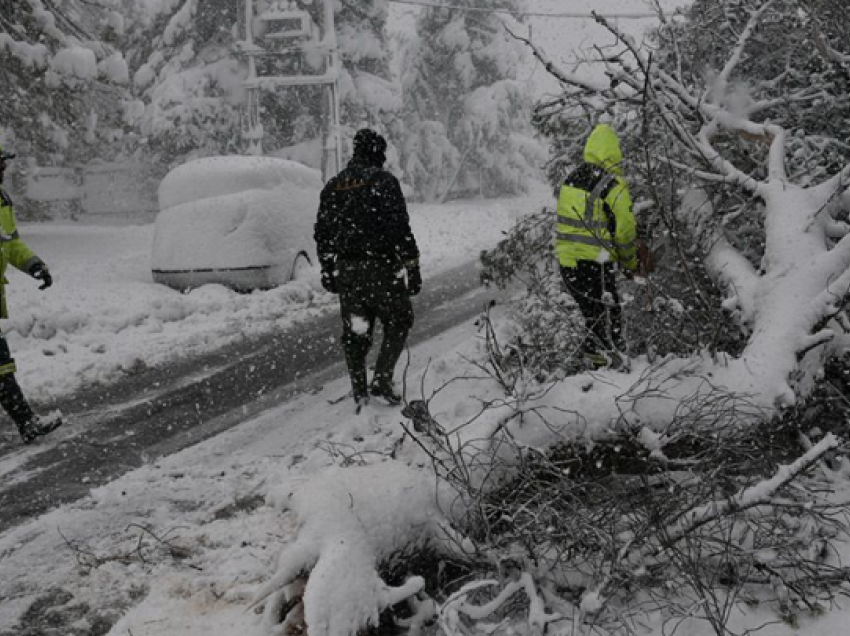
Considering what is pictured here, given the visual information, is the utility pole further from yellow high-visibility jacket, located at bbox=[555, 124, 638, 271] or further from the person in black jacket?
yellow high-visibility jacket, located at bbox=[555, 124, 638, 271]

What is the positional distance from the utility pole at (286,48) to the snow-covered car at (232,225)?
30.1ft

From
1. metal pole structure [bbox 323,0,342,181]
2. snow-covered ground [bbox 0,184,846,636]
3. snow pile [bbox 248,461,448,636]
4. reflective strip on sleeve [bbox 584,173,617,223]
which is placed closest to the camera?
snow pile [bbox 248,461,448,636]

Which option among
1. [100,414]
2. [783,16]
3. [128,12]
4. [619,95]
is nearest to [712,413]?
[619,95]

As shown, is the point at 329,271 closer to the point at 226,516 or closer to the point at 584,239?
the point at 584,239

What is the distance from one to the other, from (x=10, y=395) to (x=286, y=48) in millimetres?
17336

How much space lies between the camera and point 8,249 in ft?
17.6

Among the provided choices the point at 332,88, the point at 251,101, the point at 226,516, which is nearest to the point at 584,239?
the point at 226,516

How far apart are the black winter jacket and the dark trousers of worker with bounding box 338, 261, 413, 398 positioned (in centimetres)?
10

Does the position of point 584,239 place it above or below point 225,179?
below

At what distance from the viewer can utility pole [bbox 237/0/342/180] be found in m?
19.0

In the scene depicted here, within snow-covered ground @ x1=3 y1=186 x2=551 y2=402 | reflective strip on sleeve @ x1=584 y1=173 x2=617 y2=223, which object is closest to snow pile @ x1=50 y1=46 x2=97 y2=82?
snow-covered ground @ x1=3 y1=186 x2=551 y2=402

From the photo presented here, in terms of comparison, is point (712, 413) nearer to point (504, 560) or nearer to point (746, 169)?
point (504, 560)

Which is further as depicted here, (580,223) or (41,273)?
(41,273)

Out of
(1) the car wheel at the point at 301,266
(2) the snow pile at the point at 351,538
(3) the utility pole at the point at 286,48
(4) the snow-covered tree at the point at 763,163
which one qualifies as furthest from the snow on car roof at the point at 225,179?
(3) the utility pole at the point at 286,48
